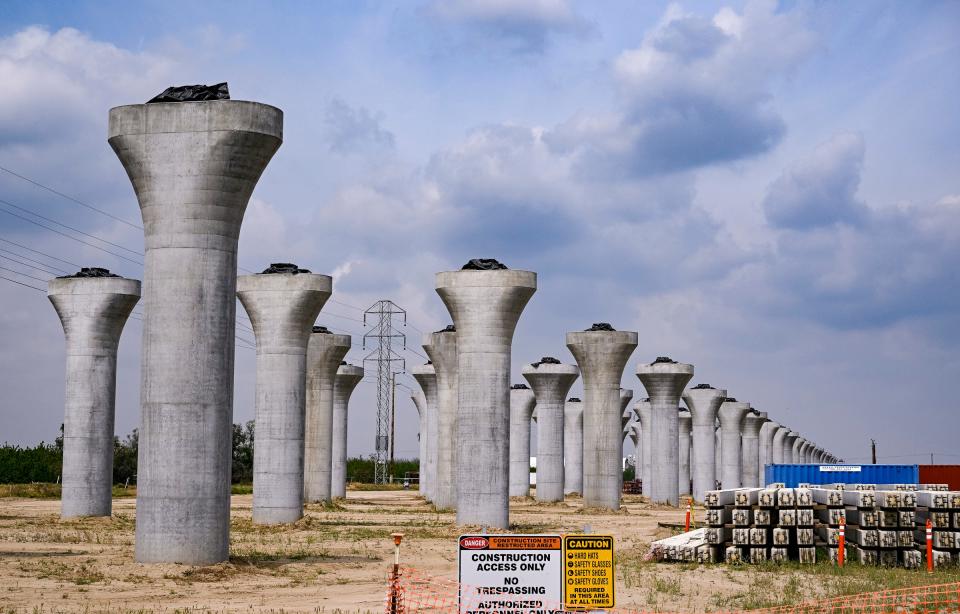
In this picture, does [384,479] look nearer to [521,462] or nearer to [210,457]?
[521,462]

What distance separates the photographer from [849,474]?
1966 inches

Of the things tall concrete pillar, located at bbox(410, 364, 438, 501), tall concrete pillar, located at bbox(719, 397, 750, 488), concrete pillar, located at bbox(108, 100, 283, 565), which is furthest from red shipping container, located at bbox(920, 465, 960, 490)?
concrete pillar, located at bbox(108, 100, 283, 565)

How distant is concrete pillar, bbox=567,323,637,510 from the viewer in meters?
50.4

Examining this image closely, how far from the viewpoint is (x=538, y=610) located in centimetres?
1158

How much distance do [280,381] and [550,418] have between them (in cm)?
2854

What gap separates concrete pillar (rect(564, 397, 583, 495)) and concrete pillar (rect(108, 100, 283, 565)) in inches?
2279

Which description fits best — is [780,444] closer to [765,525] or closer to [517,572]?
[765,525]

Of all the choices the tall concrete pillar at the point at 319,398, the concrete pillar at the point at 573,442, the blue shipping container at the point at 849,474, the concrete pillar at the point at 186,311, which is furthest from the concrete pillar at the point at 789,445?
the concrete pillar at the point at 186,311

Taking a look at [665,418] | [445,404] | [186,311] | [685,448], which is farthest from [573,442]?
[186,311]

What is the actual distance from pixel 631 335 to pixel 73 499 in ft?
77.9

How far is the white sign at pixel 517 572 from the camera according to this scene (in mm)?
11648

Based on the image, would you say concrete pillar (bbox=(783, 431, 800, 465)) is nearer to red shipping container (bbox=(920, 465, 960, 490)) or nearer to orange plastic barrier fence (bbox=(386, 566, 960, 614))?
red shipping container (bbox=(920, 465, 960, 490))

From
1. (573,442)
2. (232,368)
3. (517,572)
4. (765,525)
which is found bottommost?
(765,525)

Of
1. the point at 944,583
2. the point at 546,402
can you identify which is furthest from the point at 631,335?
the point at 944,583
